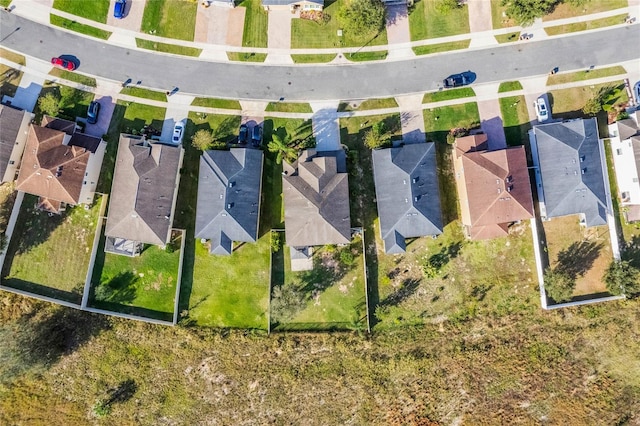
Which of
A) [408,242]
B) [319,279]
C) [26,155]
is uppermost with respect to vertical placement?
[26,155]

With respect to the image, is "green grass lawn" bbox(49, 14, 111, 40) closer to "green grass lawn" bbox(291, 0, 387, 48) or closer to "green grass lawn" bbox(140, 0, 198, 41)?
"green grass lawn" bbox(140, 0, 198, 41)

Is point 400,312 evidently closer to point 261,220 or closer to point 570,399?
point 261,220

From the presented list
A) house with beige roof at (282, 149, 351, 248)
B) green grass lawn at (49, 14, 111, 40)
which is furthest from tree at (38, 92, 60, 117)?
house with beige roof at (282, 149, 351, 248)

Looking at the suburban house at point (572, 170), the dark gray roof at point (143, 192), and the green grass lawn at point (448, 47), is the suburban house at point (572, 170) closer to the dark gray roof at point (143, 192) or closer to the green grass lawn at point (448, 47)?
the green grass lawn at point (448, 47)

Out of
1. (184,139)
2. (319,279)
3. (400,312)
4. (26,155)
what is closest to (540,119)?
(400,312)

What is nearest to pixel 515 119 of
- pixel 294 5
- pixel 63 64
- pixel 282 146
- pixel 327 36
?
pixel 327 36

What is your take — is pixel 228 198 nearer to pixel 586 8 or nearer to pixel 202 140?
pixel 202 140
